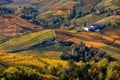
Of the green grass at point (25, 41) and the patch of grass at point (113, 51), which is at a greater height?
the green grass at point (25, 41)

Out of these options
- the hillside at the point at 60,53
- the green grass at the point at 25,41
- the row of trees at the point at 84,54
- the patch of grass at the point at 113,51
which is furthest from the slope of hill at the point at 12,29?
the patch of grass at the point at 113,51

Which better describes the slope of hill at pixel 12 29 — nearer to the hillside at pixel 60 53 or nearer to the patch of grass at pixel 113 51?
the hillside at pixel 60 53

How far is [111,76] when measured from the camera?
3312 inches

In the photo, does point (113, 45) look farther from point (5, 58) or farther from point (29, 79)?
point (29, 79)

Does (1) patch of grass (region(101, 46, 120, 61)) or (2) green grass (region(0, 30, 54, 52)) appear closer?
(1) patch of grass (region(101, 46, 120, 61))

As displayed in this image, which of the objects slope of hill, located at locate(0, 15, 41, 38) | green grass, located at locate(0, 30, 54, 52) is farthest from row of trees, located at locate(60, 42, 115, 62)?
slope of hill, located at locate(0, 15, 41, 38)

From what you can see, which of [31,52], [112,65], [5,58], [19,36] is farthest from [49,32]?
[112,65]

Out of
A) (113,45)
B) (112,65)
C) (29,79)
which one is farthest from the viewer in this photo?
(113,45)

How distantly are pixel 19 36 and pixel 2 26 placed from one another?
86.0 feet

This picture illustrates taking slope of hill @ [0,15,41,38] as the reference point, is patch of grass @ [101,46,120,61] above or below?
below

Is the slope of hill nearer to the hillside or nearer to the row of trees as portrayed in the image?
the hillside

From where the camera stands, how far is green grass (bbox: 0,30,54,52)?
15079cm

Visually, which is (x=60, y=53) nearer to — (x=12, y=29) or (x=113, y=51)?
(x=113, y=51)

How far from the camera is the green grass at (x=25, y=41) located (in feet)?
495
